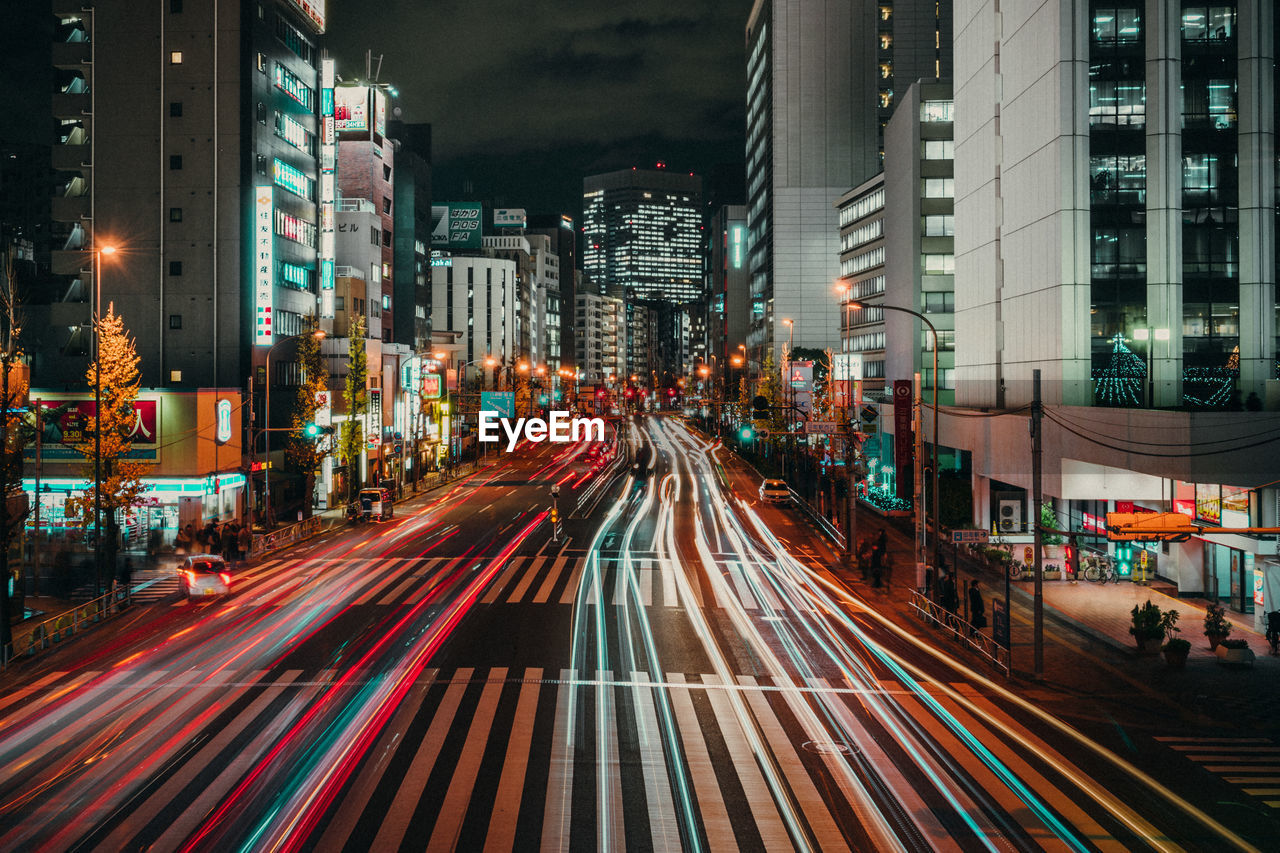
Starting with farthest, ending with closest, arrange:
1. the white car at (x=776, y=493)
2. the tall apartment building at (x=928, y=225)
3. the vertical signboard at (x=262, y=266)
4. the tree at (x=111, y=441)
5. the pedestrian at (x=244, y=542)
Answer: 1. the tall apartment building at (x=928, y=225)
2. the white car at (x=776, y=493)
3. the vertical signboard at (x=262, y=266)
4. the pedestrian at (x=244, y=542)
5. the tree at (x=111, y=441)

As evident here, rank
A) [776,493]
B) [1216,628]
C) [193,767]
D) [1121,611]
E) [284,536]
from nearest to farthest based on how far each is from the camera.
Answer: [193,767], [1216,628], [1121,611], [284,536], [776,493]

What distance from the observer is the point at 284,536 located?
43250 millimetres

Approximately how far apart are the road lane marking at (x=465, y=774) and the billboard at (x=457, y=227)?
13567 cm

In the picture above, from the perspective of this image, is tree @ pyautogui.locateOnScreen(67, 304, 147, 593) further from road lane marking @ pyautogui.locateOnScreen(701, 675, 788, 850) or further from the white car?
the white car

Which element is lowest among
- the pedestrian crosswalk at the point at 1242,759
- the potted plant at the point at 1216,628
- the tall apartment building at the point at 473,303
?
the pedestrian crosswalk at the point at 1242,759

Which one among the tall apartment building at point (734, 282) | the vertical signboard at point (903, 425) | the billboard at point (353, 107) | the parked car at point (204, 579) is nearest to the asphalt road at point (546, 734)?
the parked car at point (204, 579)

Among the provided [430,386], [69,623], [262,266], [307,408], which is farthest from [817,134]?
[69,623]

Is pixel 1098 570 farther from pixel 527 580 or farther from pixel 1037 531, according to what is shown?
pixel 527 580

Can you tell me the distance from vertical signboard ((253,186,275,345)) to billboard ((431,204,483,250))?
326ft

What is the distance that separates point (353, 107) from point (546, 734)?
2944 inches

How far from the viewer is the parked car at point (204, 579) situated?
98.2 ft

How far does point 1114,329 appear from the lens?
3838 cm

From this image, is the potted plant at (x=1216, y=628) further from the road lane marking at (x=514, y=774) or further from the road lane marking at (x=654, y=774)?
the road lane marking at (x=514, y=774)

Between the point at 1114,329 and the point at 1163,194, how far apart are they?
6052 mm
